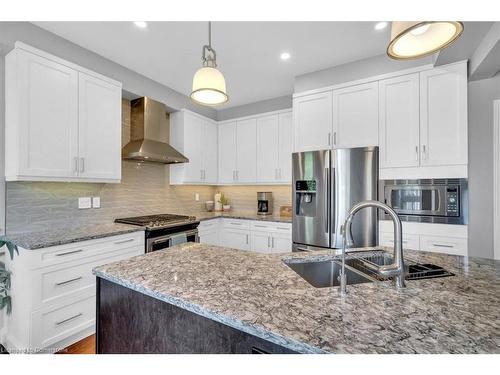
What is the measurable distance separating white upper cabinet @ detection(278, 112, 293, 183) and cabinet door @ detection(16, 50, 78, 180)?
8.13 ft

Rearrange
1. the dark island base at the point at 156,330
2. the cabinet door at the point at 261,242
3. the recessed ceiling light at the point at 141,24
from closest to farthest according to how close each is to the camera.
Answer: the dark island base at the point at 156,330 < the recessed ceiling light at the point at 141,24 < the cabinet door at the point at 261,242

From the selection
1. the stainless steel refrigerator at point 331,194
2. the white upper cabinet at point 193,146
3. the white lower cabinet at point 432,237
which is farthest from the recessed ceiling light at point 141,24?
the white lower cabinet at point 432,237

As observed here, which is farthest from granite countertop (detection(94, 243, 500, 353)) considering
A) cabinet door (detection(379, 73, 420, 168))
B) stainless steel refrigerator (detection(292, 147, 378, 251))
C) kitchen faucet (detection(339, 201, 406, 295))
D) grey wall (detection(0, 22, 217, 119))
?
grey wall (detection(0, 22, 217, 119))

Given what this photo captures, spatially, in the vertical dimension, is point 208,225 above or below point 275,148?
below

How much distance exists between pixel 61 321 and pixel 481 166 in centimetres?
397

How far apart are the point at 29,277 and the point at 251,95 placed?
327cm

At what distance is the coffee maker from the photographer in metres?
3.87

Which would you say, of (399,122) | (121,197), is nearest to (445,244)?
(399,122)

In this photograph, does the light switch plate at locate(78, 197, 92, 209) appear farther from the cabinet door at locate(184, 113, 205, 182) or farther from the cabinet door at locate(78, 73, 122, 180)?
the cabinet door at locate(184, 113, 205, 182)

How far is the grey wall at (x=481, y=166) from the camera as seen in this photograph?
231 centimetres

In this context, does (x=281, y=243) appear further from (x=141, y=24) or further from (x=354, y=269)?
(x=141, y=24)

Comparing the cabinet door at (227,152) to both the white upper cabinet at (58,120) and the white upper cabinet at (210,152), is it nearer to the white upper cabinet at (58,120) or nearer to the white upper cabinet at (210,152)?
the white upper cabinet at (210,152)

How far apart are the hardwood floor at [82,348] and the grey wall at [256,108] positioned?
11.4 feet

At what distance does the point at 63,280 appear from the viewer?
1870 millimetres
